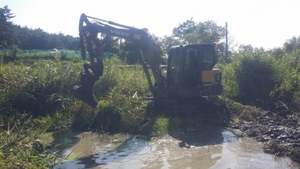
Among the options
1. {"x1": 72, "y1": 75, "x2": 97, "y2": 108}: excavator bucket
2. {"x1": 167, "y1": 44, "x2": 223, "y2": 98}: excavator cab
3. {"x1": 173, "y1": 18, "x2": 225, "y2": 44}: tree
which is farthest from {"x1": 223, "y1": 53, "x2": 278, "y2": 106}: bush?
{"x1": 173, "y1": 18, "x2": 225, "y2": 44}: tree

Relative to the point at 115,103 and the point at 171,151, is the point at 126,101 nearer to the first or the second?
the point at 115,103

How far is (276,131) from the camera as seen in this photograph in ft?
28.9

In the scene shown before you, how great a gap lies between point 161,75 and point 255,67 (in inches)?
168

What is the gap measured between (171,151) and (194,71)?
377 centimetres

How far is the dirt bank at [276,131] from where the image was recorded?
292 inches

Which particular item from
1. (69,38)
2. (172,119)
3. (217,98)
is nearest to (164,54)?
(217,98)

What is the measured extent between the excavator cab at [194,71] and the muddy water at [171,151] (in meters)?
1.65

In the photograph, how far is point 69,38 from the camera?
250 feet

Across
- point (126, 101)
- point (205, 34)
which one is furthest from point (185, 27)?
point (126, 101)

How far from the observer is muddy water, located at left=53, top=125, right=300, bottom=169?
6.75 metres

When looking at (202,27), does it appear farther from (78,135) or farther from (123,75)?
(78,135)

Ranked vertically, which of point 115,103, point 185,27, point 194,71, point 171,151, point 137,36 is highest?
point 185,27

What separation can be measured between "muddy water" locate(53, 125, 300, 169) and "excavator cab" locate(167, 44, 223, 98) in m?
1.65

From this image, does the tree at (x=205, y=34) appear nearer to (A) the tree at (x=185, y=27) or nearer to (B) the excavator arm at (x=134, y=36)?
(A) the tree at (x=185, y=27)
